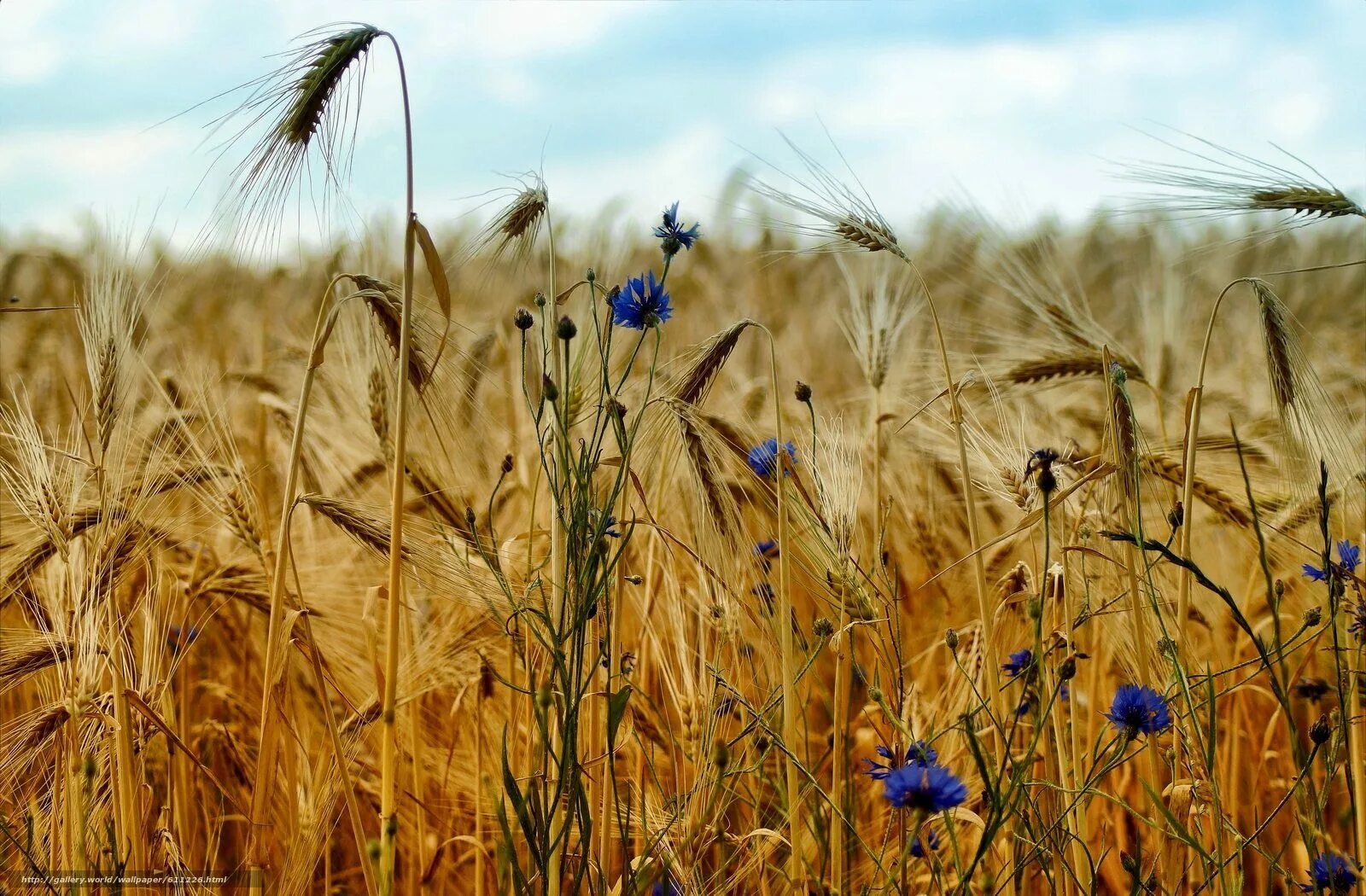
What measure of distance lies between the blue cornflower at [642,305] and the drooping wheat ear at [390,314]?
9.8 inches

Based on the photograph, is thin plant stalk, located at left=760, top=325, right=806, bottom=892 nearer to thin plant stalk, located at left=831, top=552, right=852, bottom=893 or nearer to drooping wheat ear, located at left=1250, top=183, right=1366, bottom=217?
thin plant stalk, located at left=831, top=552, right=852, bottom=893

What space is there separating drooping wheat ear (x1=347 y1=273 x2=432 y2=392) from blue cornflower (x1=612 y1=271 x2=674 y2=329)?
249mm

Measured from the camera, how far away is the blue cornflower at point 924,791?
0.84 m

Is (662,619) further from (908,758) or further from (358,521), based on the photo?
(908,758)

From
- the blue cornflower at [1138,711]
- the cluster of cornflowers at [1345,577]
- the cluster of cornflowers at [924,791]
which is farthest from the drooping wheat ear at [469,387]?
the cluster of cornflowers at [1345,577]

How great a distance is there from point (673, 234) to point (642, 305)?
3.8 inches

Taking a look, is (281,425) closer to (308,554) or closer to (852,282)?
(308,554)

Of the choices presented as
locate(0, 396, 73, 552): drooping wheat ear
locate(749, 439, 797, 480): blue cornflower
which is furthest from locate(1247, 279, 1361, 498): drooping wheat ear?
locate(0, 396, 73, 552): drooping wheat ear

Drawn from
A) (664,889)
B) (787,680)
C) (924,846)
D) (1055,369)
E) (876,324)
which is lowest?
(664,889)

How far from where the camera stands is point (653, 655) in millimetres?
1849

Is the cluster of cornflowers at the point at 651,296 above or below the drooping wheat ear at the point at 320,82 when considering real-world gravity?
below

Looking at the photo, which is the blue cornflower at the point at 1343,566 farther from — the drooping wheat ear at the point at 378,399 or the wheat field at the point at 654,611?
the drooping wheat ear at the point at 378,399

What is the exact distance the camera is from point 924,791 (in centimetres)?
84

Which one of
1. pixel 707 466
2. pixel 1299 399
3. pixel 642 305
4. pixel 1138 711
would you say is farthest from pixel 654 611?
pixel 1299 399
